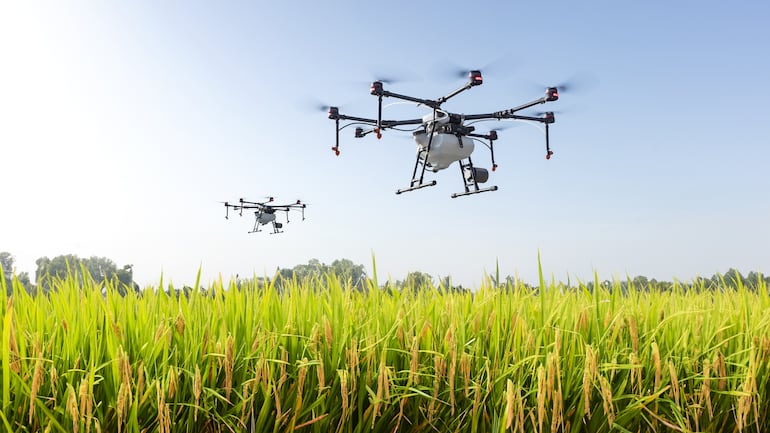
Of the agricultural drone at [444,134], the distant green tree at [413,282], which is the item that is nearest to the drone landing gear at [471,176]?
the agricultural drone at [444,134]

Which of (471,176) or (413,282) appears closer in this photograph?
(413,282)

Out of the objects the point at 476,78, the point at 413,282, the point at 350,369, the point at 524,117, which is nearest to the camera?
the point at 350,369

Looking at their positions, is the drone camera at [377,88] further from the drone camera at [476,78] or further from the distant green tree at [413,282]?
the distant green tree at [413,282]

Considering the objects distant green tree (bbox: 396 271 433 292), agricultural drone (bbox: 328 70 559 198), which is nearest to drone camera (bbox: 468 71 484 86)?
agricultural drone (bbox: 328 70 559 198)

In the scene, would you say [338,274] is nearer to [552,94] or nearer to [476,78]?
[476,78]

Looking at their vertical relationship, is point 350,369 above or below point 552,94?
below

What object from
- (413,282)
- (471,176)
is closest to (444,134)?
(471,176)
